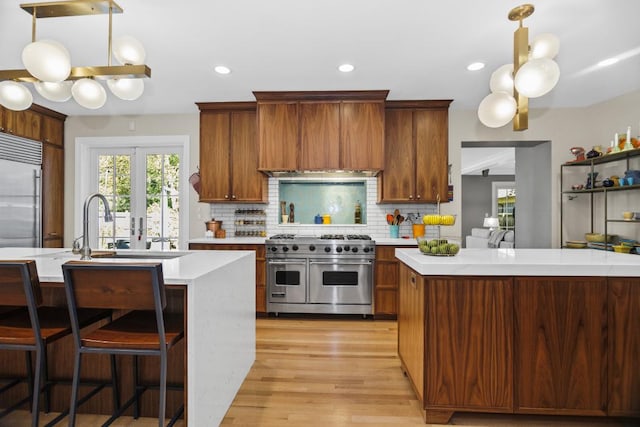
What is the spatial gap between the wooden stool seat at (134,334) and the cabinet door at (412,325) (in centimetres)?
130

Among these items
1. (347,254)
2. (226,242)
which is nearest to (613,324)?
(347,254)

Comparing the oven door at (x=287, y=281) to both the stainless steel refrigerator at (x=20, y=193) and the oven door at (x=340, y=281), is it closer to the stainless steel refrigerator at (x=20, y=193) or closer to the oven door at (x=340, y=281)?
the oven door at (x=340, y=281)

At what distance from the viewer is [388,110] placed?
4.17 meters

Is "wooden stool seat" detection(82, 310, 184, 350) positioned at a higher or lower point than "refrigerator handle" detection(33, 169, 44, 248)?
lower

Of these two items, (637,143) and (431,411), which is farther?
(637,143)

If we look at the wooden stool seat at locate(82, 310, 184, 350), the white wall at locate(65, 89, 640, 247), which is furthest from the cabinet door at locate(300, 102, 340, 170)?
the wooden stool seat at locate(82, 310, 184, 350)

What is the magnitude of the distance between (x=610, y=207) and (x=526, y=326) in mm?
3321

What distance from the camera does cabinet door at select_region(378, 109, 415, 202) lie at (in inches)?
164

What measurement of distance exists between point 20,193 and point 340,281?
Answer: 389 cm

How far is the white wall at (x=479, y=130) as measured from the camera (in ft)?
13.3

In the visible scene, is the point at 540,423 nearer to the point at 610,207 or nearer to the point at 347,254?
the point at 347,254

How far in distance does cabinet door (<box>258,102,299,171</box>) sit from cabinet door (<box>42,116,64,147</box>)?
2834 mm

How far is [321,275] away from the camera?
12.9 ft

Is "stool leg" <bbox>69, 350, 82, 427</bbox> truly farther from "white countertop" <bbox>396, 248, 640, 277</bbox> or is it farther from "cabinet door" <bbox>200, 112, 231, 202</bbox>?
"cabinet door" <bbox>200, 112, 231, 202</bbox>
